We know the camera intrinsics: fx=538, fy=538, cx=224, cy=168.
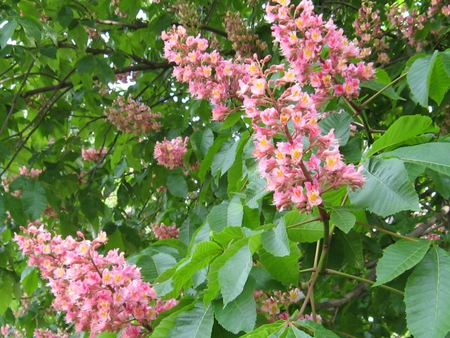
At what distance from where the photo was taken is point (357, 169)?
1225 millimetres

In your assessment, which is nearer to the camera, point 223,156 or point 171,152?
point 223,156

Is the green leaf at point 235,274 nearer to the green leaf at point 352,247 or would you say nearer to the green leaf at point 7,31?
the green leaf at point 352,247

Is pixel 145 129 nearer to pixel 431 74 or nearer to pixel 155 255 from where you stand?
pixel 155 255

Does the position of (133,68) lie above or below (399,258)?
above

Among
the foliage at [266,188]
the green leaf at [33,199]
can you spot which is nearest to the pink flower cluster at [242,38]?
the foliage at [266,188]

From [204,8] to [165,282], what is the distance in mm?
3076

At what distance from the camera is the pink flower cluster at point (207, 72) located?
1805 mm

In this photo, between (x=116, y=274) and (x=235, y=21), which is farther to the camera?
(x=235, y=21)

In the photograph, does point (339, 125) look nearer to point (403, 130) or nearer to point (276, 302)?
point (403, 130)

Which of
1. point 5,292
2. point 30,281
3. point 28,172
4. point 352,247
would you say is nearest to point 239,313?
point 352,247

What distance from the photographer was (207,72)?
184 centimetres

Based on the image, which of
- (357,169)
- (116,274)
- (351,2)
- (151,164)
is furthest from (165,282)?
(351,2)

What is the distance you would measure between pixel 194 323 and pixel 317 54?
33.8 inches

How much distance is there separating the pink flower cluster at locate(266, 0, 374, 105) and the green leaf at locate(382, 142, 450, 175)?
483 millimetres
